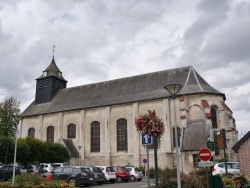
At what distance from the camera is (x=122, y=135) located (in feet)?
117

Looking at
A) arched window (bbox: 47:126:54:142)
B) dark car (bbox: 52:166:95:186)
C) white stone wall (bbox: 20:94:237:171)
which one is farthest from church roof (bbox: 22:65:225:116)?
dark car (bbox: 52:166:95:186)

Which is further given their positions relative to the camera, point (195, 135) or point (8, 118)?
point (8, 118)

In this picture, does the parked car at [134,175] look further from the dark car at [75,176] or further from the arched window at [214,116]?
the arched window at [214,116]

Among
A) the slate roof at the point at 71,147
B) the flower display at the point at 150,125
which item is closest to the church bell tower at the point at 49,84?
the slate roof at the point at 71,147

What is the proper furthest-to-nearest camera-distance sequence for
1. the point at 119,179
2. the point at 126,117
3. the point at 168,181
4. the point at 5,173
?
the point at 126,117 → the point at 119,179 → the point at 5,173 → the point at 168,181

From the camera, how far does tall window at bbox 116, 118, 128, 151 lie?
35.1 m

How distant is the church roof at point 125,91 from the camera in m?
34.1

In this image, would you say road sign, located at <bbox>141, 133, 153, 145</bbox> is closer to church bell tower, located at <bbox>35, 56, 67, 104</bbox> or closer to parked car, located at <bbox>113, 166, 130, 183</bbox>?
parked car, located at <bbox>113, 166, 130, 183</bbox>

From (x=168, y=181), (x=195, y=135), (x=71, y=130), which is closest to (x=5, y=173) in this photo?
(x=168, y=181)

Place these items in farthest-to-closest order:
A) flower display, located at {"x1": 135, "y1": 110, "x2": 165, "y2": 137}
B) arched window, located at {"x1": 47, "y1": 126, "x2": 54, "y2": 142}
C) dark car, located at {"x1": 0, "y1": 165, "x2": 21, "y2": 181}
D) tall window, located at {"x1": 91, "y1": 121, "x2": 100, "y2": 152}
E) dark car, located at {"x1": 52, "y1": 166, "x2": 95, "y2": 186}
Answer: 1. arched window, located at {"x1": 47, "y1": 126, "x2": 54, "y2": 142}
2. tall window, located at {"x1": 91, "y1": 121, "x2": 100, "y2": 152}
3. dark car, located at {"x1": 0, "y1": 165, "x2": 21, "y2": 181}
4. dark car, located at {"x1": 52, "y1": 166, "x2": 95, "y2": 186}
5. flower display, located at {"x1": 135, "y1": 110, "x2": 165, "y2": 137}

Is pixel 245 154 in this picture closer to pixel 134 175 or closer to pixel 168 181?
pixel 168 181

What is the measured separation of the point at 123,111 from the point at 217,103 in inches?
443

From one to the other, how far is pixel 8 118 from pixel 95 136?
59.9ft

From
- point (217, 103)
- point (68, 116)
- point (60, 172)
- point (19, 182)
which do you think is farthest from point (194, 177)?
point (68, 116)
